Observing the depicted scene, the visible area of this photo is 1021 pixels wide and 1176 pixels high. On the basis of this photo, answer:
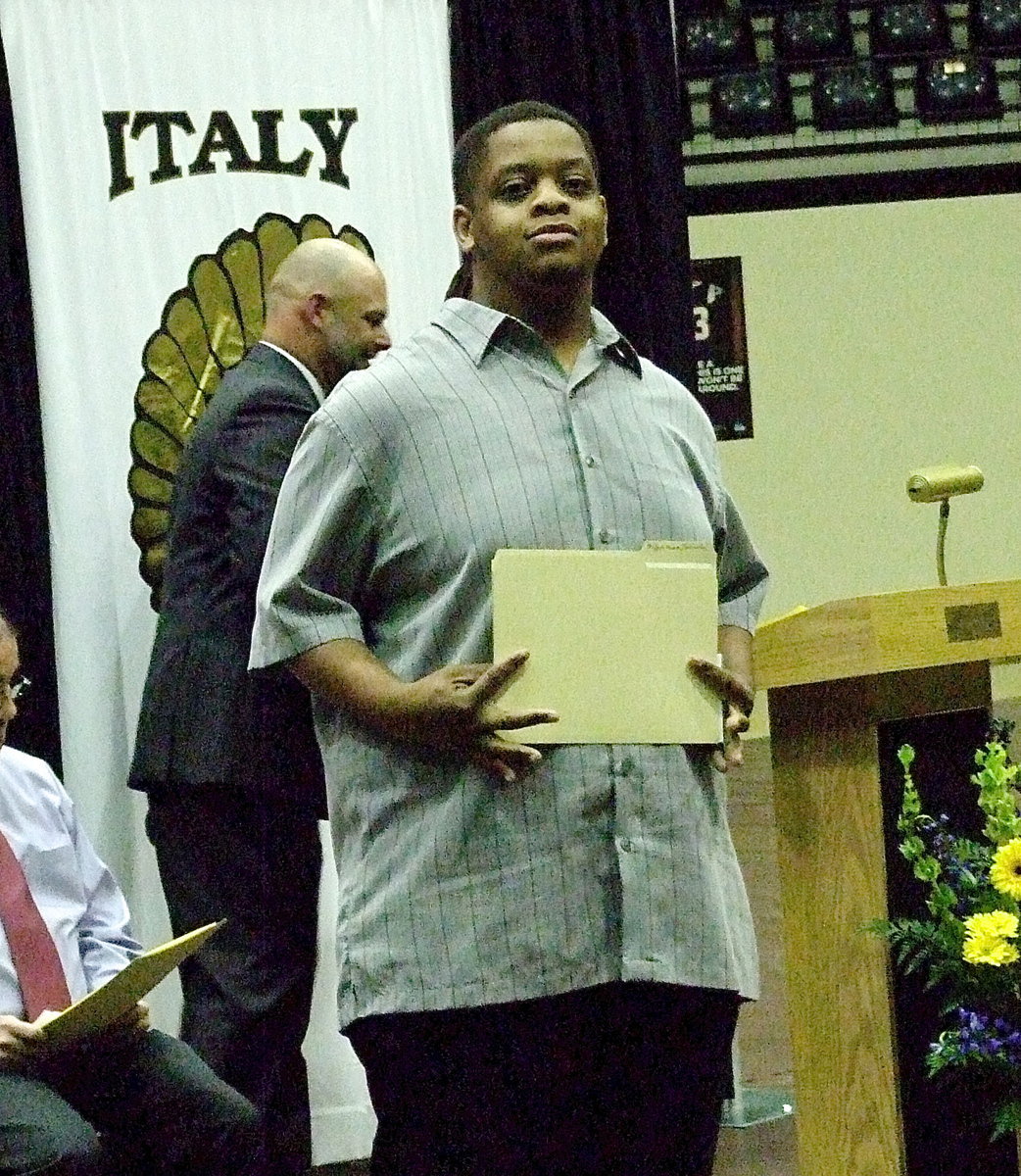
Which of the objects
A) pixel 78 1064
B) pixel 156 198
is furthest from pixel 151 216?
pixel 78 1064

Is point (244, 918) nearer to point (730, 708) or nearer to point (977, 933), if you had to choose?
point (977, 933)

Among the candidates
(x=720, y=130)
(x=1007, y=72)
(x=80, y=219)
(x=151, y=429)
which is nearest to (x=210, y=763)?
(x=151, y=429)

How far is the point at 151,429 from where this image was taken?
3646mm

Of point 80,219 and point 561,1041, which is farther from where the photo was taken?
point 80,219

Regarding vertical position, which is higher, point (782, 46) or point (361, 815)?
point (782, 46)

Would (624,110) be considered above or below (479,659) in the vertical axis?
above

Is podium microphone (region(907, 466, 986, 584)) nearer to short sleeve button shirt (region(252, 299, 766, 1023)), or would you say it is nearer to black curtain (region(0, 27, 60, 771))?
short sleeve button shirt (region(252, 299, 766, 1023))

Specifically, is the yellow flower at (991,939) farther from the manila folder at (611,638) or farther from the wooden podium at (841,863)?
the manila folder at (611,638)

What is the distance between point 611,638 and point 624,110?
267cm

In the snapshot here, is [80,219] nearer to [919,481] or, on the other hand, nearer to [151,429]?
[151,429]

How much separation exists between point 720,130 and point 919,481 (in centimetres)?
579

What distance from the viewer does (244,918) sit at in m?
3.13

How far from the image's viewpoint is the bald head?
3299 millimetres

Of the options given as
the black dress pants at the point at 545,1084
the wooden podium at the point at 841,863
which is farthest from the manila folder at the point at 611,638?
the wooden podium at the point at 841,863
